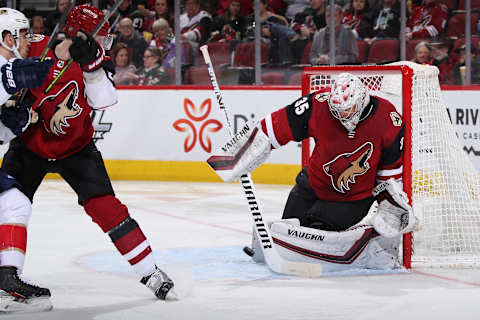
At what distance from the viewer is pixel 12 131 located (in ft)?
11.0

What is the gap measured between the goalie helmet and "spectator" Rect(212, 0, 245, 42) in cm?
423

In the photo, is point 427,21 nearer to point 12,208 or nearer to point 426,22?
point 426,22

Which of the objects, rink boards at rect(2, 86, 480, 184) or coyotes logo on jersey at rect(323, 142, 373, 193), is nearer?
coyotes logo on jersey at rect(323, 142, 373, 193)

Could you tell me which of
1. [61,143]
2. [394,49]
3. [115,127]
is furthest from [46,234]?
[394,49]

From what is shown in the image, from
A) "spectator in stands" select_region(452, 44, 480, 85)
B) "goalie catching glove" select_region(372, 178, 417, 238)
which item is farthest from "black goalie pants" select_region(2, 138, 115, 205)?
"spectator in stands" select_region(452, 44, 480, 85)

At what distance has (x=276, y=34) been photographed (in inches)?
298

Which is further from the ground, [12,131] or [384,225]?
[12,131]

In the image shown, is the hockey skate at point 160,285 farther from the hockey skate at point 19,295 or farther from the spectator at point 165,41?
the spectator at point 165,41

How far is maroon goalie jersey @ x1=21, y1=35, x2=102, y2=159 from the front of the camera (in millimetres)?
3502

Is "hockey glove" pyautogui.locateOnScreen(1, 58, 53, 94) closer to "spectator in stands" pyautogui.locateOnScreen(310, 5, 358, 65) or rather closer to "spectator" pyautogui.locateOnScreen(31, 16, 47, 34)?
"spectator in stands" pyautogui.locateOnScreen(310, 5, 358, 65)

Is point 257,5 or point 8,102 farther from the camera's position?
point 257,5

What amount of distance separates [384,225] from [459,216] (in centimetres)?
56

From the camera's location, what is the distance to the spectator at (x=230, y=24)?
25.0ft

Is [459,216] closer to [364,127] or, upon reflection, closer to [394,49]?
[364,127]
